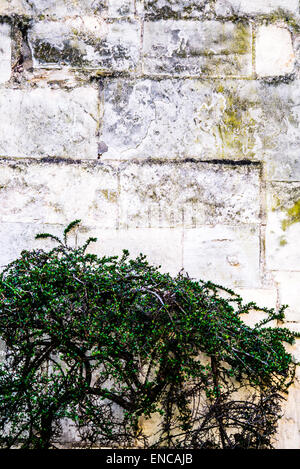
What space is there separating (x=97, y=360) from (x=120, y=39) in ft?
7.60

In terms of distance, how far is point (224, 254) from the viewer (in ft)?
10.2

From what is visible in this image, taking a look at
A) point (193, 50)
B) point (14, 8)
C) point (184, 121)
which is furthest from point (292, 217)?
point (14, 8)

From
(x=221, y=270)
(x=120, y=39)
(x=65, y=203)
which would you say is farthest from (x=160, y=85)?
(x=221, y=270)

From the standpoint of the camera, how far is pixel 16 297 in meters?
2.55

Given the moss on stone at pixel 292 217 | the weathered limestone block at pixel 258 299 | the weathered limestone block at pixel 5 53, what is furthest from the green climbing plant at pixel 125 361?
the weathered limestone block at pixel 5 53

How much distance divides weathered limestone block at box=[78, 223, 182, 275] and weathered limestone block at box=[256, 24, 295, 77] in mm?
1383

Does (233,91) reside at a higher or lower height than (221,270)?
higher

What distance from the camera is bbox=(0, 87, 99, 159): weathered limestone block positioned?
125 inches

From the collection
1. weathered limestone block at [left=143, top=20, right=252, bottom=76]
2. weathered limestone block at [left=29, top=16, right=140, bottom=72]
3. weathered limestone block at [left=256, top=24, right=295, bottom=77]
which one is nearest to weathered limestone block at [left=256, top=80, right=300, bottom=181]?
weathered limestone block at [left=256, top=24, right=295, bottom=77]

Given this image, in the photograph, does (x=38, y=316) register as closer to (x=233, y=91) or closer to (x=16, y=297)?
(x=16, y=297)

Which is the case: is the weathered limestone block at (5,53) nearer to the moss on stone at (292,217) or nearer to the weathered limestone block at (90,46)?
the weathered limestone block at (90,46)

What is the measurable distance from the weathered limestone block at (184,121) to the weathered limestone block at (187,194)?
109 mm

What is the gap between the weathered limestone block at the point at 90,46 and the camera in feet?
10.5

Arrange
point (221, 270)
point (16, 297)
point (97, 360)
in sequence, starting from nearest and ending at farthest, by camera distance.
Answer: point (16, 297) → point (97, 360) → point (221, 270)
